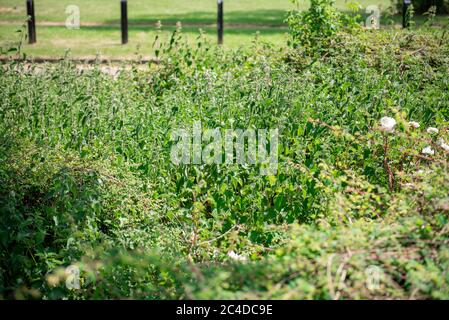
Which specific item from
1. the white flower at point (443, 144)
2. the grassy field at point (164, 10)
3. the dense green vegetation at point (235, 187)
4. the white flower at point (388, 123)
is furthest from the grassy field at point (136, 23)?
the white flower at point (388, 123)

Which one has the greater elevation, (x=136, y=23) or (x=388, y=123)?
(x=136, y=23)

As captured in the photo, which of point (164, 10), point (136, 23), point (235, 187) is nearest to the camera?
point (235, 187)

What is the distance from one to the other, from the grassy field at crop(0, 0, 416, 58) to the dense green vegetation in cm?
400

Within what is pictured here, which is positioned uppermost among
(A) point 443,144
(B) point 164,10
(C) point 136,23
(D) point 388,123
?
(B) point 164,10

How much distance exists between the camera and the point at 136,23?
16.4 meters

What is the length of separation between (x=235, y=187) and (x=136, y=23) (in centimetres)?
1211

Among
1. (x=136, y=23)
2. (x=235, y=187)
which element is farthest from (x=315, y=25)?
(x=136, y=23)

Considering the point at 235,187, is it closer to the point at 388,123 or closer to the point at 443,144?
the point at 388,123

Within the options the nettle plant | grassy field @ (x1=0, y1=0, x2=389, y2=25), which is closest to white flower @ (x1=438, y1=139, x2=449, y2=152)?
the nettle plant

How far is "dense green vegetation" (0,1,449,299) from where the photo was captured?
118 inches

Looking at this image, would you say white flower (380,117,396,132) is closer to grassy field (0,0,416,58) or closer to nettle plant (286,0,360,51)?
nettle plant (286,0,360,51)
